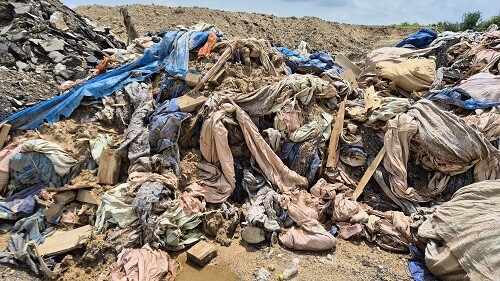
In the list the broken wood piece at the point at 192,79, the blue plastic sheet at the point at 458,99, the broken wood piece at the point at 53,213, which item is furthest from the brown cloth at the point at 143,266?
the blue plastic sheet at the point at 458,99

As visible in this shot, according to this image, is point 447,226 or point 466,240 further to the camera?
point 447,226

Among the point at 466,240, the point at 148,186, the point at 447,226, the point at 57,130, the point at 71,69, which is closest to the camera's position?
the point at 466,240

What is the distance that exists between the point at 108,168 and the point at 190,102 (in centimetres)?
126

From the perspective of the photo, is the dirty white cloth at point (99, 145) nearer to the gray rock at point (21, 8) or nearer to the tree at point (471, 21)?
the gray rock at point (21, 8)

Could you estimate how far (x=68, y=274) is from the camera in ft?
12.6

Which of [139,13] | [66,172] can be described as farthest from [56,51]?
[139,13]

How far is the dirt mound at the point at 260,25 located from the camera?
1788 cm

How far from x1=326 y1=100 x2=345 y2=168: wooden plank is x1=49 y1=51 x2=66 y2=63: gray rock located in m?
5.28

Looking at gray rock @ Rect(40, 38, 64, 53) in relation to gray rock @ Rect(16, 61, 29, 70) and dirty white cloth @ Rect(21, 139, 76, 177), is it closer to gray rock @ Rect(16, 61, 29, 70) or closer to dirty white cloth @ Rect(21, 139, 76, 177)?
gray rock @ Rect(16, 61, 29, 70)

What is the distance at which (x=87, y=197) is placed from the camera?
452 centimetres

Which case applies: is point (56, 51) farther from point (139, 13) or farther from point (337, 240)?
point (139, 13)

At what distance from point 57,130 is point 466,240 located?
15.9 feet

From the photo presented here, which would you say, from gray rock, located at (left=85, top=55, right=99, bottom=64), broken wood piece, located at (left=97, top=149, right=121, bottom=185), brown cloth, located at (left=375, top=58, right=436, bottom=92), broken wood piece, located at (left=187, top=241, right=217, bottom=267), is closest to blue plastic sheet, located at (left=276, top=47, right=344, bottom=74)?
brown cloth, located at (left=375, top=58, right=436, bottom=92)

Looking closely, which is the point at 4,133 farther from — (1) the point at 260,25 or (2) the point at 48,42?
(1) the point at 260,25
